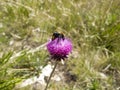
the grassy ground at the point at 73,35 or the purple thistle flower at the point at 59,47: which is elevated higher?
the purple thistle flower at the point at 59,47

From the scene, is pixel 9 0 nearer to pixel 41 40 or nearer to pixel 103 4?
pixel 41 40

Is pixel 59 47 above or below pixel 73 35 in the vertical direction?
above

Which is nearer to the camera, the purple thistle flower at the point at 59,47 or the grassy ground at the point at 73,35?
the purple thistle flower at the point at 59,47

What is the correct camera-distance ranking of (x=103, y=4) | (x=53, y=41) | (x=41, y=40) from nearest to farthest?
(x=53, y=41) → (x=41, y=40) → (x=103, y=4)

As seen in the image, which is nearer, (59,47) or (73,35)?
(59,47)

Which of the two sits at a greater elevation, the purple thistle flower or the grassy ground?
the purple thistle flower

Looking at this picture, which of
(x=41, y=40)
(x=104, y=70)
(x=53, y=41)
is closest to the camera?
(x=53, y=41)

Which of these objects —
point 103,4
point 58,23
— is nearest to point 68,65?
point 58,23

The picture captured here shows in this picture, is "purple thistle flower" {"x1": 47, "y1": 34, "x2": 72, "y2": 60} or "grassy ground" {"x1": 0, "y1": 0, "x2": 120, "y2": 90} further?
"grassy ground" {"x1": 0, "y1": 0, "x2": 120, "y2": 90}
